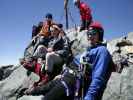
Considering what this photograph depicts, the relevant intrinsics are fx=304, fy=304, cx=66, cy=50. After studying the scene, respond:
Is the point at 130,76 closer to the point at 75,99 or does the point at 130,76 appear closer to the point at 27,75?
the point at 75,99

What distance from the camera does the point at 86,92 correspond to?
7906mm

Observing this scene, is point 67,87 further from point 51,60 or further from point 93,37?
point 51,60

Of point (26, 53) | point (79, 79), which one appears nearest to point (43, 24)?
point (26, 53)

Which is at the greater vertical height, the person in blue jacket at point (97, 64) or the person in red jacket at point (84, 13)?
the person in red jacket at point (84, 13)

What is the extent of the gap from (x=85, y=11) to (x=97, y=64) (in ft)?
42.7

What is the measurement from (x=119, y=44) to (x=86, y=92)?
12.1 metres

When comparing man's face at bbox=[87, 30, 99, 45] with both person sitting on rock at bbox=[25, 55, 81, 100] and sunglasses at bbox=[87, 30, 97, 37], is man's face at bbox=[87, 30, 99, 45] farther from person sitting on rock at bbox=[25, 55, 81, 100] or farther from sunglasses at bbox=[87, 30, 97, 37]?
person sitting on rock at bbox=[25, 55, 81, 100]

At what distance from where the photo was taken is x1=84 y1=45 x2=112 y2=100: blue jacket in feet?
24.4

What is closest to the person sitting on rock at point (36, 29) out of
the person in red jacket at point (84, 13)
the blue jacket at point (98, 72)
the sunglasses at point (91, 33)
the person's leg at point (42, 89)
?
the person in red jacket at point (84, 13)

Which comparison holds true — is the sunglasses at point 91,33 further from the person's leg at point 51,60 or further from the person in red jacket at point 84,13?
the person in red jacket at point 84,13

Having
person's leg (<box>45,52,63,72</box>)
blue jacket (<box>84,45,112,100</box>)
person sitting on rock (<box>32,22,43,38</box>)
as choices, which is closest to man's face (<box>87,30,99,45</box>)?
blue jacket (<box>84,45,112,100</box>)

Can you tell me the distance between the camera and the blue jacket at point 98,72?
7449mm

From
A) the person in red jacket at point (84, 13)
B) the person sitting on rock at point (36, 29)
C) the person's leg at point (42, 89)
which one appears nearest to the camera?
the person's leg at point (42, 89)

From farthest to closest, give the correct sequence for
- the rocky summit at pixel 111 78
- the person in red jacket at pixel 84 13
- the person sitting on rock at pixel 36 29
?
the person in red jacket at pixel 84 13 → the person sitting on rock at pixel 36 29 → the rocky summit at pixel 111 78
